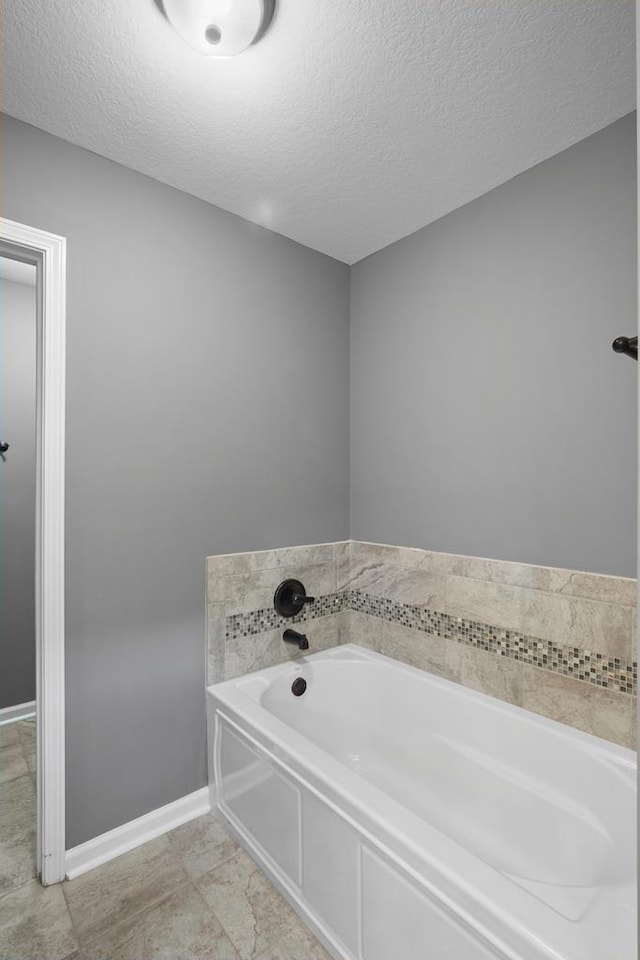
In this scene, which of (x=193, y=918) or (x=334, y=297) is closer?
(x=193, y=918)

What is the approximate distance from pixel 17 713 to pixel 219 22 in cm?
→ 334

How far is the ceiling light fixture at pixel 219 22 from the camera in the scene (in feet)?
3.91

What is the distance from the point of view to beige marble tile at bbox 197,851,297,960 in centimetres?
144

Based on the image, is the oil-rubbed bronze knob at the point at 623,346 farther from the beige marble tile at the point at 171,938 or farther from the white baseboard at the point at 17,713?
the white baseboard at the point at 17,713

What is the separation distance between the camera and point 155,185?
1911 millimetres

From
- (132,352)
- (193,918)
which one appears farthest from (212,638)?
(132,352)

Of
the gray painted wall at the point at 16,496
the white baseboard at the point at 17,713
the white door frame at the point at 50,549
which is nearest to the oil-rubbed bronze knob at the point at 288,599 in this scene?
the white door frame at the point at 50,549

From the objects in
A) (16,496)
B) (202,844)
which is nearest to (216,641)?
(202,844)

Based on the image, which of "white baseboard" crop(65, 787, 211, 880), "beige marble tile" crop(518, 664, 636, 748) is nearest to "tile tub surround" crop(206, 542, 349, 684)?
"white baseboard" crop(65, 787, 211, 880)

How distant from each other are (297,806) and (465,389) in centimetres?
172

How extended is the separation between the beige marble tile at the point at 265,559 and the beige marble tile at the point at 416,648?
495 millimetres

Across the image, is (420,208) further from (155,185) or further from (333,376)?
(155,185)

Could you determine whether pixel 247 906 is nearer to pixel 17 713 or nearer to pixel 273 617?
pixel 273 617

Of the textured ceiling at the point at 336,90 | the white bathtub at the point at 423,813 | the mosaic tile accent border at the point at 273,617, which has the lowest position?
the white bathtub at the point at 423,813
